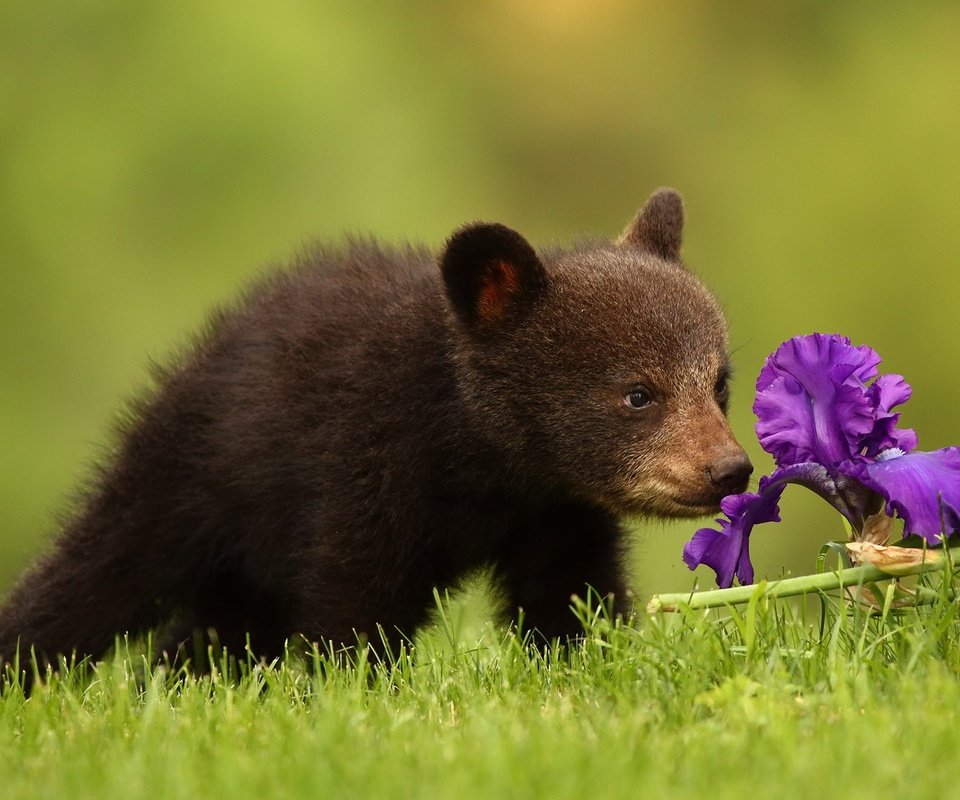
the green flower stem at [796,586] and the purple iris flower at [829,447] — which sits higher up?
the purple iris flower at [829,447]

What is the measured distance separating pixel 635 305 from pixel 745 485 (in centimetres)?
66

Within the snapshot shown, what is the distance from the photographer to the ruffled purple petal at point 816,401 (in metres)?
4.19

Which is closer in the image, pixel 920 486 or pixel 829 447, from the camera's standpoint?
pixel 920 486

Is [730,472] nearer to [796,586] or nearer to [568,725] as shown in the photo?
[796,586]

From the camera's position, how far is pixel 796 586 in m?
4.00

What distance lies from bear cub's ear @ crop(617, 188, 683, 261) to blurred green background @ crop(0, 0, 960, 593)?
25.5ft

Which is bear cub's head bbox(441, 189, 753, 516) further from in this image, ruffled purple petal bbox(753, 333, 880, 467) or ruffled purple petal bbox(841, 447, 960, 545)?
ruffled purple petal bbox(841, 447, 960, 545)

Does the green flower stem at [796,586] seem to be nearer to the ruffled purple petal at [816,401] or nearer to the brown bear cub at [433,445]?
the ruffled purple petal at [816,401]

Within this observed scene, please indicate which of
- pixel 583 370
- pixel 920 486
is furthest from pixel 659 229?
pixel 920 486

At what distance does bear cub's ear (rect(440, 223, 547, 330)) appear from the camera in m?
4.88

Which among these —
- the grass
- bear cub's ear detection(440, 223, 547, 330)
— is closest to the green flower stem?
the grass

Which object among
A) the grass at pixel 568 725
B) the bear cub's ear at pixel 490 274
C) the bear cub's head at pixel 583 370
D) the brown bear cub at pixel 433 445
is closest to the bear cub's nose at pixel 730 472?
the brown bear cub at pixel 433 445

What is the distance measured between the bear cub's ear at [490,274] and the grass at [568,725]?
107 cm

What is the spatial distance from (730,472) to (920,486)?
75 centimetres
